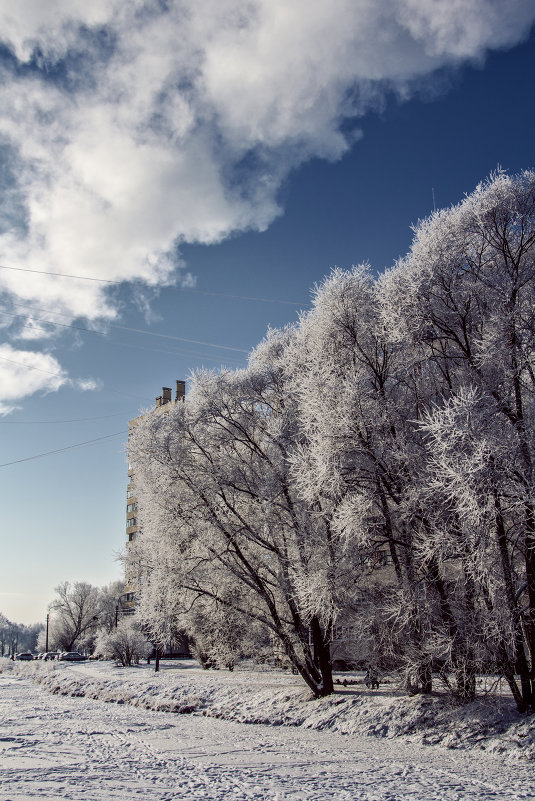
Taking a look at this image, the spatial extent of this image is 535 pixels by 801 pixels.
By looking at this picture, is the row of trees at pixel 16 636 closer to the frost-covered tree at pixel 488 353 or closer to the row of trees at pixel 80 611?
the row of trees at pixel 80 611

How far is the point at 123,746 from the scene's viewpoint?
14375mm

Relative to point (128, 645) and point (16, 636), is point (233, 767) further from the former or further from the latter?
point (16, 636)

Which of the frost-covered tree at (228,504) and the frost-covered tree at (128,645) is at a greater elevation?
the frost-covered tree at (228,504)

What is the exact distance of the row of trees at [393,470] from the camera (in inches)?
517

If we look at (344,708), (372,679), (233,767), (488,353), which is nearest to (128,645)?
(372,679)

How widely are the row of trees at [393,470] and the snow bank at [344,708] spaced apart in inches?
28.0

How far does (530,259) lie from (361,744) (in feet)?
41.0

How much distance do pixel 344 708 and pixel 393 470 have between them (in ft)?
23.4

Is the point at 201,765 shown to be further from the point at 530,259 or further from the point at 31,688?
the point at 31,688

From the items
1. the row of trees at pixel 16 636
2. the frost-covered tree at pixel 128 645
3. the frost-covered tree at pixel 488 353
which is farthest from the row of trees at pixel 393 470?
the row of trees at pixel 16 636

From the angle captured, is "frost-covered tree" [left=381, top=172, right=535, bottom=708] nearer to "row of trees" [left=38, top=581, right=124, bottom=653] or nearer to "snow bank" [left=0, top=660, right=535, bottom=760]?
"snow bank" [left=0, top=660, right=535, bottom=760]

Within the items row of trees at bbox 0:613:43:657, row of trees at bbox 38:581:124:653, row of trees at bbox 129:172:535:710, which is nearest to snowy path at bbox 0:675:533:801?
row of trees at bbox 129:172:535:710

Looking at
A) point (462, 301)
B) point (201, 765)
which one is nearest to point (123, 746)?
point (201, 765)

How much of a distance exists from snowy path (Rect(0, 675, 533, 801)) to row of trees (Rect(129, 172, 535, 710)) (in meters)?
2.54
